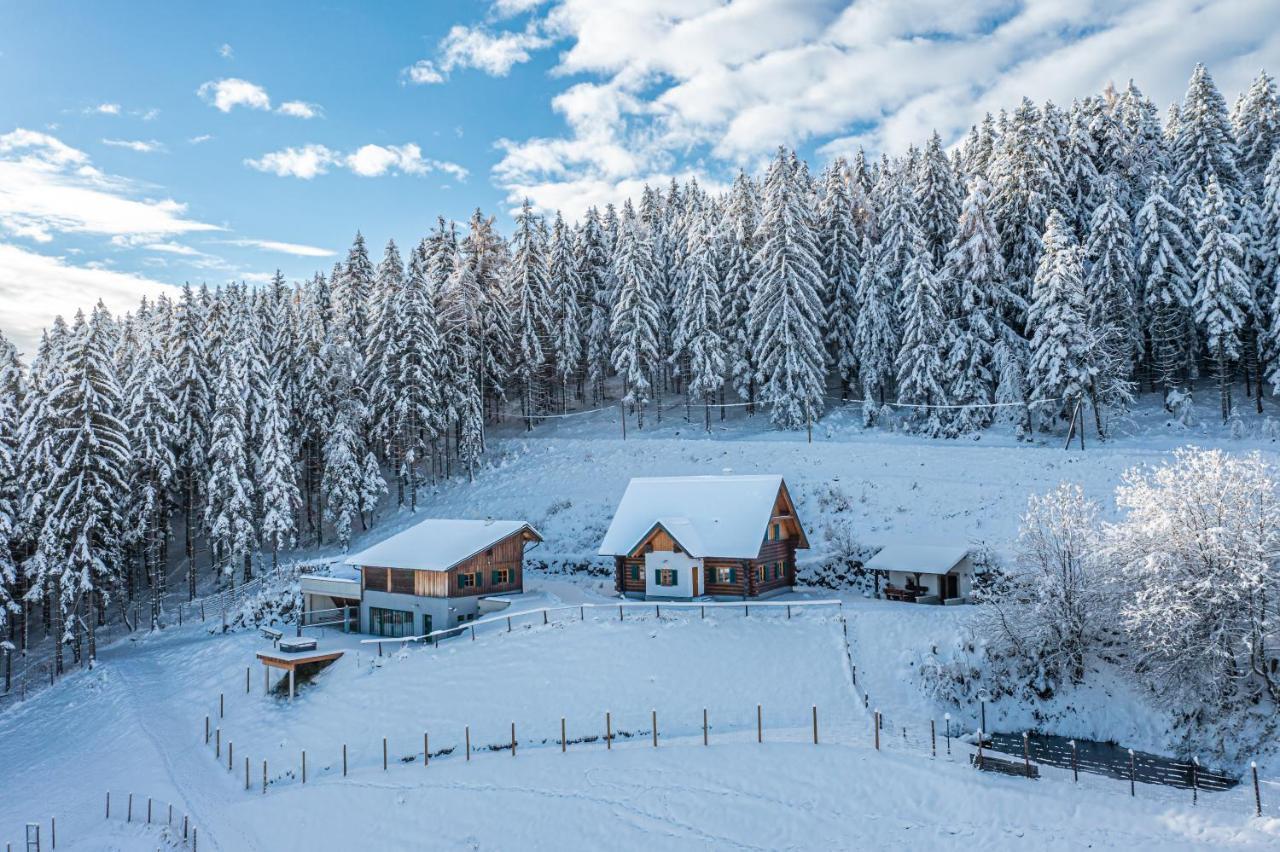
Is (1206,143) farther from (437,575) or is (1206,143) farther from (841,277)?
(437,575)

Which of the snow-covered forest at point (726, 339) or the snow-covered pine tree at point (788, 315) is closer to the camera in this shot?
the snow-covered forest at point (726, 339)

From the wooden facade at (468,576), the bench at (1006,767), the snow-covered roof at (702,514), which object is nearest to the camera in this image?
the bench at (1006,767)

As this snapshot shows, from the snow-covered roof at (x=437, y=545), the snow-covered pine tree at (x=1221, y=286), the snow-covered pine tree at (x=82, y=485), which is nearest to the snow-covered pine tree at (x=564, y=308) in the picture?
the snow-covered roof at (x=437, y=545)

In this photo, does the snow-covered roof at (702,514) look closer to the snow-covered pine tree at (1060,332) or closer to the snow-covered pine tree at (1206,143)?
the snow-covered pine tree at (1060,332)

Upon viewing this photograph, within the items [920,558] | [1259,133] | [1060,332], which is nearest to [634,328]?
[1060,332]

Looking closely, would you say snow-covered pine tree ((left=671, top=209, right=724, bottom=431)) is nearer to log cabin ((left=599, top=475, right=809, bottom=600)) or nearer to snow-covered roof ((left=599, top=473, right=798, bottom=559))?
snow-covered roof ((left=599, top=473, right=798, bottom=559))

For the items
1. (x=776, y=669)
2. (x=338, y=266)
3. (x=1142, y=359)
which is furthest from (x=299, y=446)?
(x=1142, y=359)

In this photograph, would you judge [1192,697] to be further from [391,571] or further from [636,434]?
[636,434]
